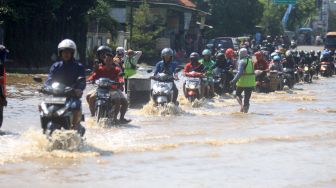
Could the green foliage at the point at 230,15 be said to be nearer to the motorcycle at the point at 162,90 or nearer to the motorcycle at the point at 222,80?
the motorcycle at the point at 222,80

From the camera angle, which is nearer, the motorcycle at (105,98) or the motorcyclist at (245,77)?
the motorcycle at (105,98)

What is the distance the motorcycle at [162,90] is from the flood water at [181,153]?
0.85ft

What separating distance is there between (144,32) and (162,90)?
30.4m

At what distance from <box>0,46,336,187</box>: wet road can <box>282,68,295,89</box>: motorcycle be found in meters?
11.1

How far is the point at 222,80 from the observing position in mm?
25375

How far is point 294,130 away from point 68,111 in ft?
19.2

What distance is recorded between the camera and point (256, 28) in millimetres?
80312

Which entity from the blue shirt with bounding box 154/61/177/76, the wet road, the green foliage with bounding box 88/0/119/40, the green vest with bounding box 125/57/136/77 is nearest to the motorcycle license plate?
the wet road

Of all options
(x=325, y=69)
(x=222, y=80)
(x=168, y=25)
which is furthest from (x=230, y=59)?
(x=168, y=25)

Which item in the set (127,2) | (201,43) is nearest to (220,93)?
(127,2)

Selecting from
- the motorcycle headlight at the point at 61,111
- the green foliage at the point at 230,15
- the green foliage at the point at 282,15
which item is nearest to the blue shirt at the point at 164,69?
the motorcycle headlight at the point at 61,111

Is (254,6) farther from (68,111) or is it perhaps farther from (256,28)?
(68,111)

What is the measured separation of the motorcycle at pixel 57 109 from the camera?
11367mm

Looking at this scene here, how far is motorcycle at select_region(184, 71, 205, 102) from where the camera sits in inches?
816
